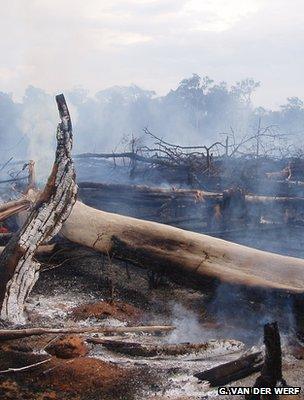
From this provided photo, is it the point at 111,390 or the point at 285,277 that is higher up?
the point at 285,277

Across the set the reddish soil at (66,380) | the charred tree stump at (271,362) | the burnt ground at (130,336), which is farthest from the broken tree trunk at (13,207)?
the charred tree stump at (271,362)

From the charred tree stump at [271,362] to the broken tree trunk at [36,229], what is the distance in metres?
2.37

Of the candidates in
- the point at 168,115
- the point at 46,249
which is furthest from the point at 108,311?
the point at 168,115

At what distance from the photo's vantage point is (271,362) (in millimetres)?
2553

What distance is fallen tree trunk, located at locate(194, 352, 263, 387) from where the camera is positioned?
114 inches

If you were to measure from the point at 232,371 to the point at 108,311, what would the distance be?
1753 mm

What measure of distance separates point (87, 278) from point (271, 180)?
501 cm

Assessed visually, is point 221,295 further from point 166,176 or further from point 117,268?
point 166,176

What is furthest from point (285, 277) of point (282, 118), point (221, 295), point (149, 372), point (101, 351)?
point (282, 118)

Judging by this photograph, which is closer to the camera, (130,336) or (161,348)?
(161,348)

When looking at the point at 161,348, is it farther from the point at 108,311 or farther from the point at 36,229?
the point at 36,229

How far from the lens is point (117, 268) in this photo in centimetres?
572

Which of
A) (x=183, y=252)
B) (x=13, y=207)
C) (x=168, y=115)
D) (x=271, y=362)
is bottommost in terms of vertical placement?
(x=271, y=362)

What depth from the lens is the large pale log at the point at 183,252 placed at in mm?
3896
